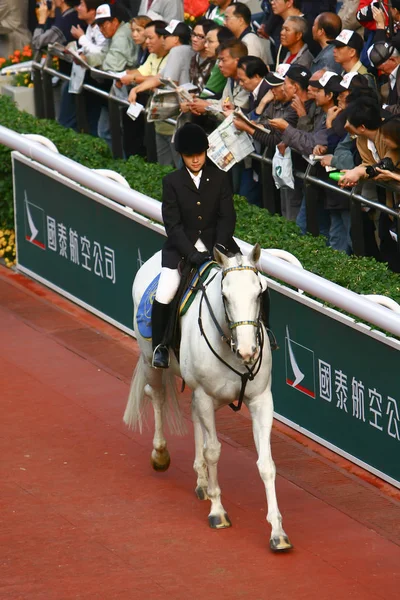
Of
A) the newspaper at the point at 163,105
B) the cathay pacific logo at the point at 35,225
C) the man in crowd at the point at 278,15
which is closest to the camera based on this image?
the newspaper at the point at 163,105

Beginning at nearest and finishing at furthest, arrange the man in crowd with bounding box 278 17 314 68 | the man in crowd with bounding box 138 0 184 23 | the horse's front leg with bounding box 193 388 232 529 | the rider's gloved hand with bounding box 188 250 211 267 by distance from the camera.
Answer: the horse's front leg with bounding box 193 388 232 529 → the rider's gloved hand with bounding box 188 250 211 267 → the man in crowd with bounding box 278 17 314 68 → the man in crowd with bounding box 138 0 184 23

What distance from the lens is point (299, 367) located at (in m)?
10.7

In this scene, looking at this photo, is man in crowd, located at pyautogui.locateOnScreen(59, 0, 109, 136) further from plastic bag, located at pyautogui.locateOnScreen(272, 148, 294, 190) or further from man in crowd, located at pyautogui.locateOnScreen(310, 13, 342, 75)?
plastic bag, located at pyautogui.locateOnScreen(272, 148, 294, 190)

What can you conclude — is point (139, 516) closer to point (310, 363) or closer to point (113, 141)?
point (310, 363)

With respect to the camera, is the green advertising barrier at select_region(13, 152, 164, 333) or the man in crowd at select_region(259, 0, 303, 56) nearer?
the green advertising barrier at select_region(13, 152, 164, 333)

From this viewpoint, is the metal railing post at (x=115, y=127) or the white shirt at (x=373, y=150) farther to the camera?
the metal railing post at (x=115, y=127)

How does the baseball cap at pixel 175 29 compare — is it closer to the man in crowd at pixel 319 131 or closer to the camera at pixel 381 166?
the man in crowd at pixel 319 131

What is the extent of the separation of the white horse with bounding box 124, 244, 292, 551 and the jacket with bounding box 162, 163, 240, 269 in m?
0.48

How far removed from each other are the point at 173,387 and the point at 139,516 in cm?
131

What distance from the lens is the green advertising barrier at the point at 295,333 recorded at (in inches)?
386

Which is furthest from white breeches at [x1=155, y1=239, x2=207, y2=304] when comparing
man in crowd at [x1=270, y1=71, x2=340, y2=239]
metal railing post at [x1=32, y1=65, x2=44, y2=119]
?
metal railing post at [x1=32, y1=65, x2=44, y2=119]

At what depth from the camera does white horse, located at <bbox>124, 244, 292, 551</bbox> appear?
8062 millimetres

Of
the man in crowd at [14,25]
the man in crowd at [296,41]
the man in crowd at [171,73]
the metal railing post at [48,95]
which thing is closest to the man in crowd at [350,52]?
the man in crowd at [296,41]

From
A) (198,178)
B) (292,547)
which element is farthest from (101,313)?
(292,547)
